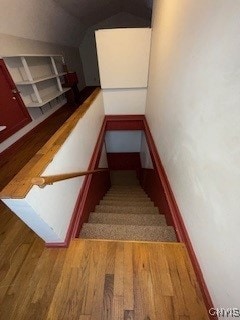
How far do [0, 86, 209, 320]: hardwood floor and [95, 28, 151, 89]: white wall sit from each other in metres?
2.86

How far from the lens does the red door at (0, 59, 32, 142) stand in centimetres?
278

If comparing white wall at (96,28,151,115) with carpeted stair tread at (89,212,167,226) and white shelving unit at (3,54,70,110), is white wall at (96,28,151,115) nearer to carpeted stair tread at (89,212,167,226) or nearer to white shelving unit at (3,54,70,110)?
white shelving unit at (3,54,70,110)

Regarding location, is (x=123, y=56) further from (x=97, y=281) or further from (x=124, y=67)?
(x=97, y=281)

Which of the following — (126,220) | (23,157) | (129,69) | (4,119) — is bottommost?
(126,220)

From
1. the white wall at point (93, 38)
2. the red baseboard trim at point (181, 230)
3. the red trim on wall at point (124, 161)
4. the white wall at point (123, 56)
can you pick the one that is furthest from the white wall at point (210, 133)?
the white wall at point (93, 38)

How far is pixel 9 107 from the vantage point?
9.57 ft

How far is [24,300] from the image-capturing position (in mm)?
1156

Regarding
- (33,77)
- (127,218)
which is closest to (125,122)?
(33,77)

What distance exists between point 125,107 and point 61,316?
3.43 m

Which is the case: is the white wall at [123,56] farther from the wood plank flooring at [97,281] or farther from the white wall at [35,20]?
the wood plank flooring at [97,281]

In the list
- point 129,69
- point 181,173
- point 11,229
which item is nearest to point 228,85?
point 181,173

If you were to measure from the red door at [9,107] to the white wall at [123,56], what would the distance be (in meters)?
1.61

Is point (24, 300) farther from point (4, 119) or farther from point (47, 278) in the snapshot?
point (4, 119)

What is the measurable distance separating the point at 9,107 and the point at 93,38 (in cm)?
582
